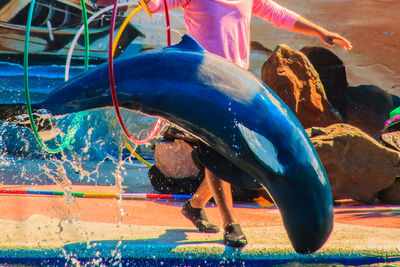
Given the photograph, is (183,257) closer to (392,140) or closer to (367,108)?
(392,140)

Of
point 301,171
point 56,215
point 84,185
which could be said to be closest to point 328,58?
point 84,185

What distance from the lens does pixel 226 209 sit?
412 cm

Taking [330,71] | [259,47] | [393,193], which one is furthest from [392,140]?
[259,47]

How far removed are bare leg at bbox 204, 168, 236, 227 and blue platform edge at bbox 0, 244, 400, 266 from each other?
354 millimetres

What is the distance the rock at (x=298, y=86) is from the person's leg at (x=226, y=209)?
10.8 ft

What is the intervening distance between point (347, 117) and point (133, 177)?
12.3ft

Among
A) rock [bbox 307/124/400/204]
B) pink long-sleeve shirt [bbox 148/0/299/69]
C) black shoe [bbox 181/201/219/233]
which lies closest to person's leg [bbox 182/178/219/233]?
black shoe [bbox 181/201/219/233]

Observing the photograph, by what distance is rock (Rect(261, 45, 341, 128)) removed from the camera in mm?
7180

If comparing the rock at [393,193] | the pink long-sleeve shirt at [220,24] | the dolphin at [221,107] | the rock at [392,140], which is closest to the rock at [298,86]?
the rock at [392,140]

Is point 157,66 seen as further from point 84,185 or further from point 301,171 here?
point 84,185

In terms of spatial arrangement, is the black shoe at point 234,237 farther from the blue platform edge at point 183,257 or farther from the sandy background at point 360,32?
the sandy background at point 360,32

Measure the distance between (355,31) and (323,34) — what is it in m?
5.83

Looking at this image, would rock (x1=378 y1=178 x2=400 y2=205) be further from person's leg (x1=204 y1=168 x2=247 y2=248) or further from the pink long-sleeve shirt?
the pink long-sleeve shirt

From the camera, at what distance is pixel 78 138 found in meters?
9.56
